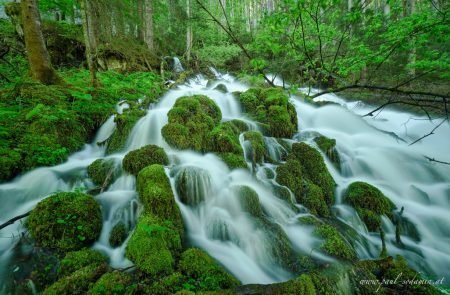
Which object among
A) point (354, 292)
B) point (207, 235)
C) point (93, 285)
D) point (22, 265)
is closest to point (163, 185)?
point (207, 235)

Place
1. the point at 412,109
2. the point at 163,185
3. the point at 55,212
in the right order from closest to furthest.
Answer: the point at 55,212
the point at 163,185
the point at 412,109

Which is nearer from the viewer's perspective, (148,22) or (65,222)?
(65,222)

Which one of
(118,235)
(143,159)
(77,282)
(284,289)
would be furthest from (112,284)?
(143,159)

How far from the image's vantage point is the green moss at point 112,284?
8.41 feet

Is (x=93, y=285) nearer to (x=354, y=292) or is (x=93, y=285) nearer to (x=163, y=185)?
(x=163, y=185)

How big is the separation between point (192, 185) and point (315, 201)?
2.38 metres

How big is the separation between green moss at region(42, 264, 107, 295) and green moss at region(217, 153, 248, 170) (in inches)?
124

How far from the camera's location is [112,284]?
2.64 metres

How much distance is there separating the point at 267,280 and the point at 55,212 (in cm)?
302

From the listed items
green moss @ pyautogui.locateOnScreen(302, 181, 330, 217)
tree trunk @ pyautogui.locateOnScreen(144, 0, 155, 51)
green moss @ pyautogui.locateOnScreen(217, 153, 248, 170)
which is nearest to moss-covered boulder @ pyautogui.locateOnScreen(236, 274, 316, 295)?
green moss @ pyautogui.locateOnScreen(302, 181, 330, 217)

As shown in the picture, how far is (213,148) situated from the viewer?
6027 mm

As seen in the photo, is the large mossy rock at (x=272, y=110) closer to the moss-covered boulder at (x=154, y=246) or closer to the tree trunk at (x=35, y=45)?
the moss-covered boulder at (x=154, y=246)

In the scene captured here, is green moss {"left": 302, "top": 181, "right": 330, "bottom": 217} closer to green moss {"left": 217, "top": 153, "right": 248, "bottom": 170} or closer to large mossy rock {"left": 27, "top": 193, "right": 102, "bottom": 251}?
green moss {"left": 217, "top": 153, "right": 248, "bottom": 170}

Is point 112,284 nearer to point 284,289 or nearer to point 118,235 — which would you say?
point 118,235
